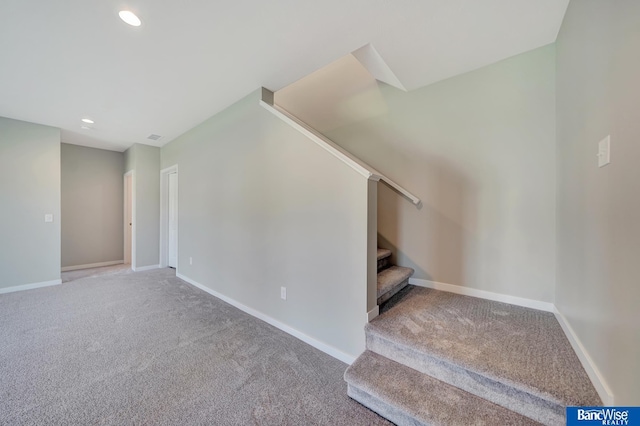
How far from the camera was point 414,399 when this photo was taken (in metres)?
1.31

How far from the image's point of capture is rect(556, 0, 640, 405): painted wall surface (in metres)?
0.92

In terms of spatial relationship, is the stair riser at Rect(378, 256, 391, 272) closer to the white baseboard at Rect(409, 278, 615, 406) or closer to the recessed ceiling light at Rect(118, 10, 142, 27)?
the white baseboard at Rect(409, 278, 615, 406)

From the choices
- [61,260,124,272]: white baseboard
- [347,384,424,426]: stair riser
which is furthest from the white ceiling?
[61,260,124,272]: white baseboard

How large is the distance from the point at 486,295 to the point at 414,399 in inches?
55.9

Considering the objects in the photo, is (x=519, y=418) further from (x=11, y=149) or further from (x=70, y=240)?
(x=70, y=240)

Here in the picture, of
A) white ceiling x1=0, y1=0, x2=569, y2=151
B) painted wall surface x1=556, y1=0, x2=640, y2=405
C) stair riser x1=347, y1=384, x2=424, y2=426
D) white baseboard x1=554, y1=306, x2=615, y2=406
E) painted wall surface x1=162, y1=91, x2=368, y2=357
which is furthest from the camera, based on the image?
painted wall surface x1=162, y1=91, x2=368, y2=357

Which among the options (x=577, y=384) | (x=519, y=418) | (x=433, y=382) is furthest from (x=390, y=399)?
(x=577, y=384)

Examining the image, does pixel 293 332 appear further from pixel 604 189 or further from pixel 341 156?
pixel 604 189

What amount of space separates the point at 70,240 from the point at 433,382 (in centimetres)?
673

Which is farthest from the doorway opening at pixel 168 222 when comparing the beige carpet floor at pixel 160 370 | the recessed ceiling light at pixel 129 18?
the recessed ceiling light at pixel 129 18

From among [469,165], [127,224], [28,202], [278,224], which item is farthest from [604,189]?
[127,224]

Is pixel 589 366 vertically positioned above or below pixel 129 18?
below

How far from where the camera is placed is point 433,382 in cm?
142

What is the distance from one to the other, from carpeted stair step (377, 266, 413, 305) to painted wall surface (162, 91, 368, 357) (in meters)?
0.37
